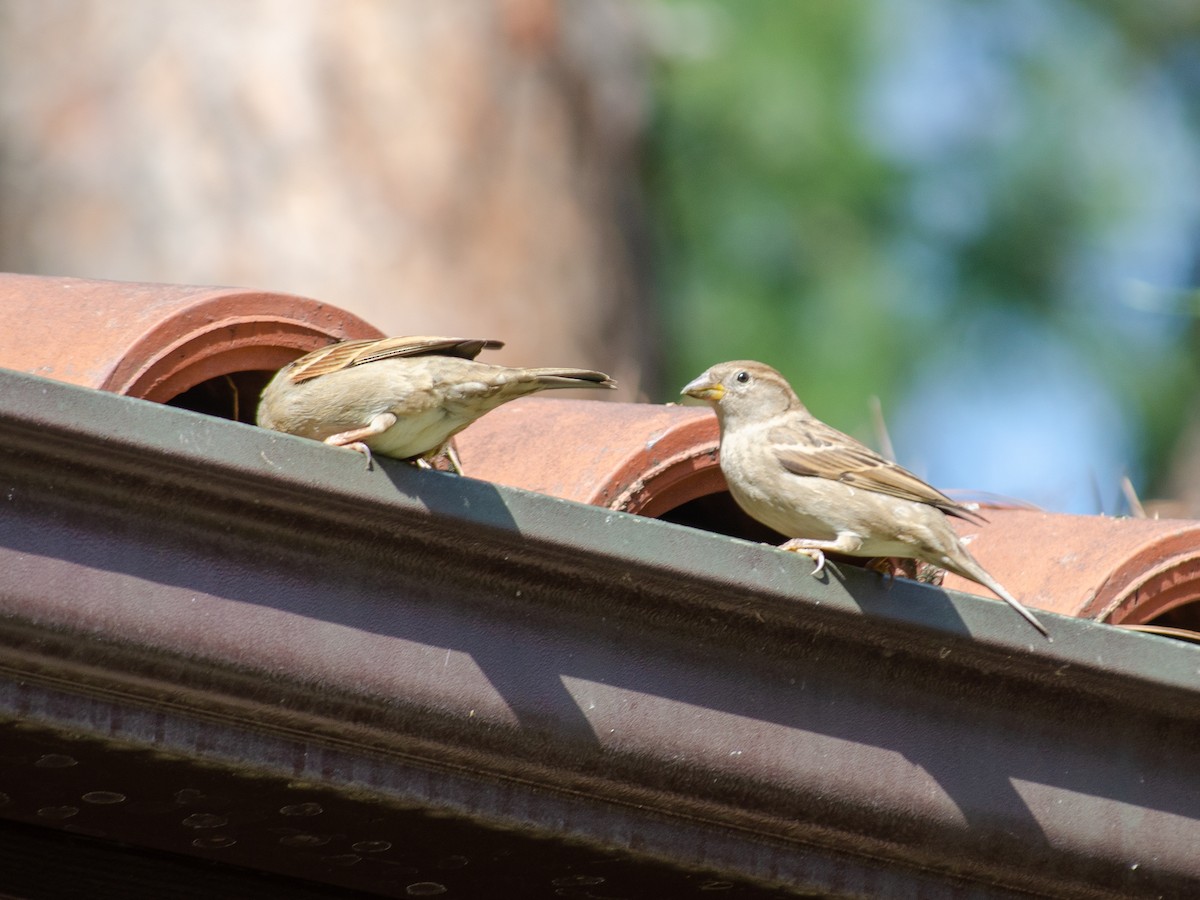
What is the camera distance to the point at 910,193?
13906mm

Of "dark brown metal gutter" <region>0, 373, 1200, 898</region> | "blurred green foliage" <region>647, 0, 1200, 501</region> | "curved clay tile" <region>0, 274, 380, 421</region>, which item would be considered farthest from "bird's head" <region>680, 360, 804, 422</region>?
"blurred green foliage" <region>647, 0, 1200, 501</region>

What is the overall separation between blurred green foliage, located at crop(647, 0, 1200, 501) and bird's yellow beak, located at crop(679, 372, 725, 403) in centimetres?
785

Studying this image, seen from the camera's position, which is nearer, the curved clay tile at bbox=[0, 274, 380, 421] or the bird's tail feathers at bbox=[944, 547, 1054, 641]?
the bird's tail feathers at bbox=[944, 547, 1054, 641]

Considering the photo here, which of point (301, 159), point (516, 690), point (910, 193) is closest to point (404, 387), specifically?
point (516, 690)

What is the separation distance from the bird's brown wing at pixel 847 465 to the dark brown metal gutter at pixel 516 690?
680mm

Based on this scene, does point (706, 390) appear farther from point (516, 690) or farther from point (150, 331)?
point (516, 690)

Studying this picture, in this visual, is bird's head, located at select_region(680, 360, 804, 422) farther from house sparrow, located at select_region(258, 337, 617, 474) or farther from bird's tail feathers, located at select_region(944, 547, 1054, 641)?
house sparrow, located at select_region(258, 337, 617, 474)

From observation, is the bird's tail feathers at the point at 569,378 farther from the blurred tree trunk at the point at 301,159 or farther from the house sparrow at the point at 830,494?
the blurred tree trunk at the point at 301,159

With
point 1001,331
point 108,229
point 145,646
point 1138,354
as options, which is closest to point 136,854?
point 145,646

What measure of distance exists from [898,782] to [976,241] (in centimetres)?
1159

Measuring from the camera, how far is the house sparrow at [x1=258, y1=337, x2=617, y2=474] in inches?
108

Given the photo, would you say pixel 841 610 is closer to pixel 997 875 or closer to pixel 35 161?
pixel 997 875

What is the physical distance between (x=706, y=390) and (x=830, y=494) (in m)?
0.45

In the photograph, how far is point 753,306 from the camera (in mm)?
12867
